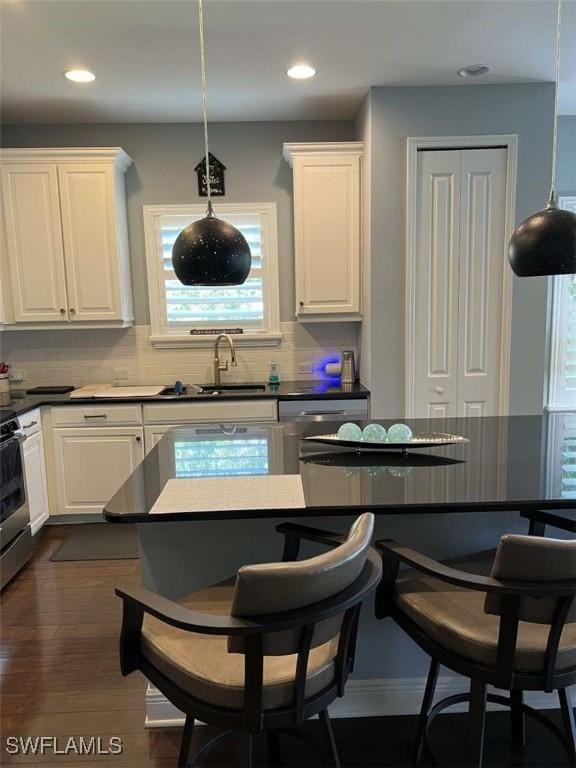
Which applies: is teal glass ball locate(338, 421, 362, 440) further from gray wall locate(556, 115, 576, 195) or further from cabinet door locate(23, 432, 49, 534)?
gray wall locate(556, 115, 576, 195)

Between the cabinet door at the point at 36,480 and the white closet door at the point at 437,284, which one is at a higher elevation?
the white closet door at the point at 437,284

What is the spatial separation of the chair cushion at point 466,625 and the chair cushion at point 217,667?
0.99ft

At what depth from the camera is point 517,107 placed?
346cm

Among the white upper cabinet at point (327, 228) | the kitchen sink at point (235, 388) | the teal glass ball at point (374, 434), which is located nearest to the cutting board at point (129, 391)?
the kitchen sink at point (235, 388)

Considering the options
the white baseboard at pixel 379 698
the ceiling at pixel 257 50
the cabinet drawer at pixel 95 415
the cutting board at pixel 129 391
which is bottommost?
the white baseboard at pixel 379 698

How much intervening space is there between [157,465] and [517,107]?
317 cm

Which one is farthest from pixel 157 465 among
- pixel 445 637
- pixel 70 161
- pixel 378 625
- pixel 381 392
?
pixel 70 161

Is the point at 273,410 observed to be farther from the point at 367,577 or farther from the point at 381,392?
the point at 367,577

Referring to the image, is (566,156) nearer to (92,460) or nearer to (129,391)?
(129,391)

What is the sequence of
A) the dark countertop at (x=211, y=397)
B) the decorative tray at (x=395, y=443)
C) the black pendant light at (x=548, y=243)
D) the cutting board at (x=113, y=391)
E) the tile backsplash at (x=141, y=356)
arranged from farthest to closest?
the tile backsplash at (x=141, y=356)
the cutting board at (x=113, y=391)
the dark countertop at (x=211, y=397)
the decorative tray at (x=395, y=443)
the black pendant light at (x=548, y=243)

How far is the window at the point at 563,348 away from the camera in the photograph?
13.9ft

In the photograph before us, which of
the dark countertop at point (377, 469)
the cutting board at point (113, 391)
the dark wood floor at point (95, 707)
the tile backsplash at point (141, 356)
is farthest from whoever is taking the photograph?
the tile backsplash at point (141, 356)

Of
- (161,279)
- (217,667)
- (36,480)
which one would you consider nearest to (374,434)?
(217,667)

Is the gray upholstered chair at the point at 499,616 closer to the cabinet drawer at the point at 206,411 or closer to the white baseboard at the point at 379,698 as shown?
the white baseboard at the point at 379,698
